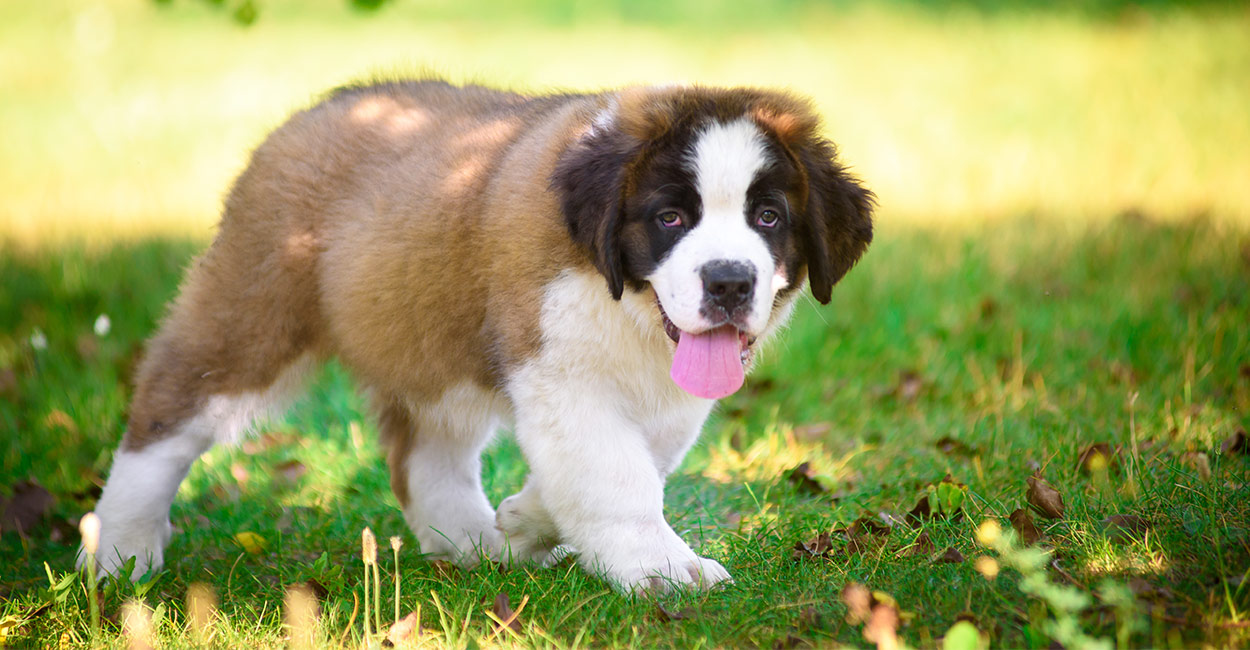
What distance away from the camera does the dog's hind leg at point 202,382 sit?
3.77 m

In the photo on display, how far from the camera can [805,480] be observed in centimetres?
425

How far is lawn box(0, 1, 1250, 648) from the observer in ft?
9.78

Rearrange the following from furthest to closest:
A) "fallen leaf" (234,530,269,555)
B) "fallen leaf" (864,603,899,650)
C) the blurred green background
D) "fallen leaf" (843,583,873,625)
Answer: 1. the blurred green background
2. "fallen leaf" (234,530,269,555)
3. "fallen leaf" (843,583,873,625)
4. "fallen leaf" (864,603,899,650)

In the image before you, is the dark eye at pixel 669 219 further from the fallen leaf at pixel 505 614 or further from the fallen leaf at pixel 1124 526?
the fallen leaf at pixel 1124 526

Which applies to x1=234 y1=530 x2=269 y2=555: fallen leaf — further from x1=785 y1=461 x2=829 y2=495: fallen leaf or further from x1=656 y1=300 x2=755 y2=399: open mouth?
x1=785 y1=461 x2=829 y2=495: fallen leaf

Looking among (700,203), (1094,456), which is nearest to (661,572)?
(700,203)

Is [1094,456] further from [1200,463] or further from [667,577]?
[667,577]

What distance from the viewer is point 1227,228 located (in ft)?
23.8

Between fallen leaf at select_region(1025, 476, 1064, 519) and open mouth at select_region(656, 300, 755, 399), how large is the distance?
1040 mm

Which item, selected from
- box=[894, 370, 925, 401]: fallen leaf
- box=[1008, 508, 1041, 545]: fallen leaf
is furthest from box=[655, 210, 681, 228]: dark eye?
box=[894, 370, 925, 401]: fallen leaf

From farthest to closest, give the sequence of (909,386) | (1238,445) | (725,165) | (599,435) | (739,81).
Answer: (739,81), (909,386), (1238,445), (599,435), (725,165)

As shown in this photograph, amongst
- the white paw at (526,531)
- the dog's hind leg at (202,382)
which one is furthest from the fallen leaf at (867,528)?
the dog's hind leg at (202,382)

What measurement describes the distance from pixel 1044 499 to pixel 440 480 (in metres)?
2.05

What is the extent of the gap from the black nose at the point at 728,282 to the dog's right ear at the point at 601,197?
0.27 m
